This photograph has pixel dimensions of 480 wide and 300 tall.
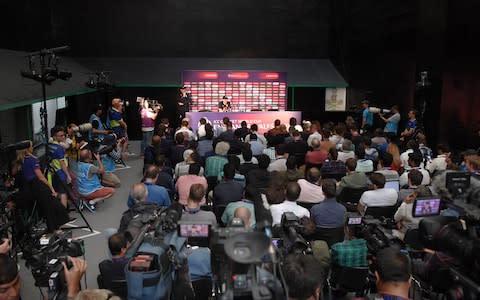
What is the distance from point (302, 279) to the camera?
2.49 meters

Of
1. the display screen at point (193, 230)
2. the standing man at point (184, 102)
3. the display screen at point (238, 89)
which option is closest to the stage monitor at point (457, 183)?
the display screen at point (193, 230)

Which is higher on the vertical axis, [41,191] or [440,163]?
[440,163]

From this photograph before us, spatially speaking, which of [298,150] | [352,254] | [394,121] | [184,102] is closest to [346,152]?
[298,150]

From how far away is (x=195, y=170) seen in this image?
19.5 feet

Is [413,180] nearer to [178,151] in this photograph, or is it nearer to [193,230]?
[193,230]

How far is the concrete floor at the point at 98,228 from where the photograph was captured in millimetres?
4926

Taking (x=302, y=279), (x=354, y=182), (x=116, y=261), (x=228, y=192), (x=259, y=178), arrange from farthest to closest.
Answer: (x=259, y=178) → (x=354, y=182) → (x=228, y=192) → (x=116, y=261) → (x=302, y=279)

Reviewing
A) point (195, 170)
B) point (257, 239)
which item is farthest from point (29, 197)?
point (257, 239)

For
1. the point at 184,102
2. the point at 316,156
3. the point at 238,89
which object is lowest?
the point at 316,156

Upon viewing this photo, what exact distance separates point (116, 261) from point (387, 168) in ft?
14.2

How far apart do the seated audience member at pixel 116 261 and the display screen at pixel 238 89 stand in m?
10.5

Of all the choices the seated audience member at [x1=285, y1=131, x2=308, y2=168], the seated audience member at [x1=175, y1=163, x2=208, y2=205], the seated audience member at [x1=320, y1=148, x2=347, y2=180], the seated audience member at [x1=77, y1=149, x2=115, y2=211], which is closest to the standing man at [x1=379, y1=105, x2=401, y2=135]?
the seated audience member at [x1=285, y1=131, x2=308, y2=168]

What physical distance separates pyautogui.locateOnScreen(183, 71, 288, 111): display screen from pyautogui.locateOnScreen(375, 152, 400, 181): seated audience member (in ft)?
24.1

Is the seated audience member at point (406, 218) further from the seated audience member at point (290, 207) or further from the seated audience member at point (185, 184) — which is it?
the seated audience member at point (185, 184)
